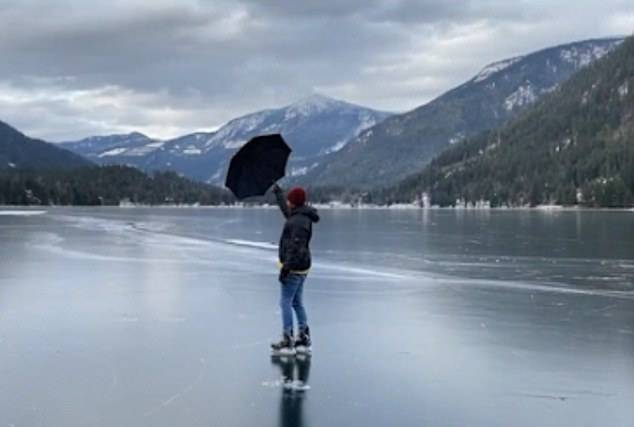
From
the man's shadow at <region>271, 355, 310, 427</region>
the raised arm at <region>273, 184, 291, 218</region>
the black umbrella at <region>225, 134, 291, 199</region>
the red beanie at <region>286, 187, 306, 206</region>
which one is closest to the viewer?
the man's shadow at <region>271, 355, 310, 427</region>

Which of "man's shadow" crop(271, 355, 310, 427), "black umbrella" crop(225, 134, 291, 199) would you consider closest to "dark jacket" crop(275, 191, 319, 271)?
"black umbrella" crop(225, 134, 291, 199)

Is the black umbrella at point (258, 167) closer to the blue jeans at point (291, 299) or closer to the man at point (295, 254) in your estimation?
the man at point (295, 254)

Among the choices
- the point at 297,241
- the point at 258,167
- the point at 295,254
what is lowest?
the point at 295,254

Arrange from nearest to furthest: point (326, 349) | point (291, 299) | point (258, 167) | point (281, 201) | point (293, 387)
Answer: point (293, 387) < point (326, 349) < point (291, 299) < point (281, 201) < point (258, 167)

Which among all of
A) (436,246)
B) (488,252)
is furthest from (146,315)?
(436,246)

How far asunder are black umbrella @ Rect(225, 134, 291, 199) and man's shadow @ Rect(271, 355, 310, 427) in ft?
11.0

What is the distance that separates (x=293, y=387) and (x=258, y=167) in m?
5.11

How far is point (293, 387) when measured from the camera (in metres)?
10.1

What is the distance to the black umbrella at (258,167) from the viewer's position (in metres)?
14.1

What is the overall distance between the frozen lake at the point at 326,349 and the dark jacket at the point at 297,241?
4.45 ft

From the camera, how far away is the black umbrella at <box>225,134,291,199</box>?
14062 millimetres

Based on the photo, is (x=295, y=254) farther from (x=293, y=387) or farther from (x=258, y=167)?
(x=293, y=387)

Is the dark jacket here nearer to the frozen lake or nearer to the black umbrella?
the black umbrella

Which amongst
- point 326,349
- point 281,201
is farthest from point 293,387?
point 281,201
